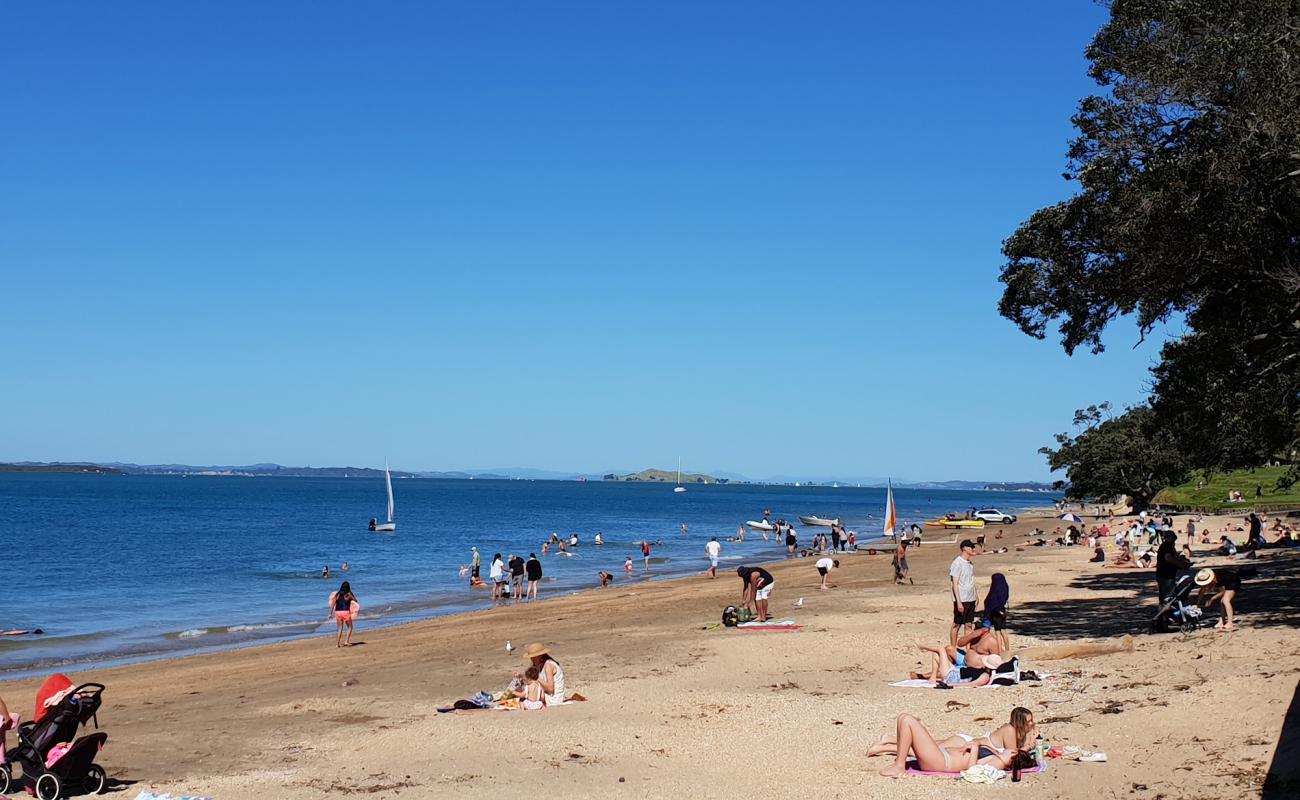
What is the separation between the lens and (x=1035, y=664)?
14.4m

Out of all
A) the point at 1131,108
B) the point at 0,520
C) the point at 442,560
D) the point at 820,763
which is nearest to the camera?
the point at 820,763

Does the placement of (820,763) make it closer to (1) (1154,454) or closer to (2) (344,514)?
(1) (1154,454)

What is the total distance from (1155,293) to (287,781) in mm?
12925

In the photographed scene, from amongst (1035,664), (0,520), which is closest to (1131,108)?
(1035,664)

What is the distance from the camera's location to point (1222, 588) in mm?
14859

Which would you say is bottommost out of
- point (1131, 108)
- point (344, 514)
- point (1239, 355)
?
point (344, 514)

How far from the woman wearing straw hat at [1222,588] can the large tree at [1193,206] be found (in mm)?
3133

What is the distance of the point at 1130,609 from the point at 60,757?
17.3 meters

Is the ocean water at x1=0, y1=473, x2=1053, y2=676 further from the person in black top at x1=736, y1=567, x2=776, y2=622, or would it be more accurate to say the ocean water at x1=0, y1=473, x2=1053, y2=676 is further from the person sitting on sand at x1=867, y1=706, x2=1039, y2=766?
the person sitting on sand at x1=867, y1=706, x2=1039, y2=766

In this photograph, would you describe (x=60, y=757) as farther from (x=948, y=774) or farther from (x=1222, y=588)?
(x=1222, y=588)

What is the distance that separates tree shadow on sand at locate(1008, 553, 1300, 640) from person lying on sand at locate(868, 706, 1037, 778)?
274 inches

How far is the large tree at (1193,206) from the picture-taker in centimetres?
1339

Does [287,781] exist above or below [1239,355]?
below

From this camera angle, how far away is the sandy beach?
9617 mm
